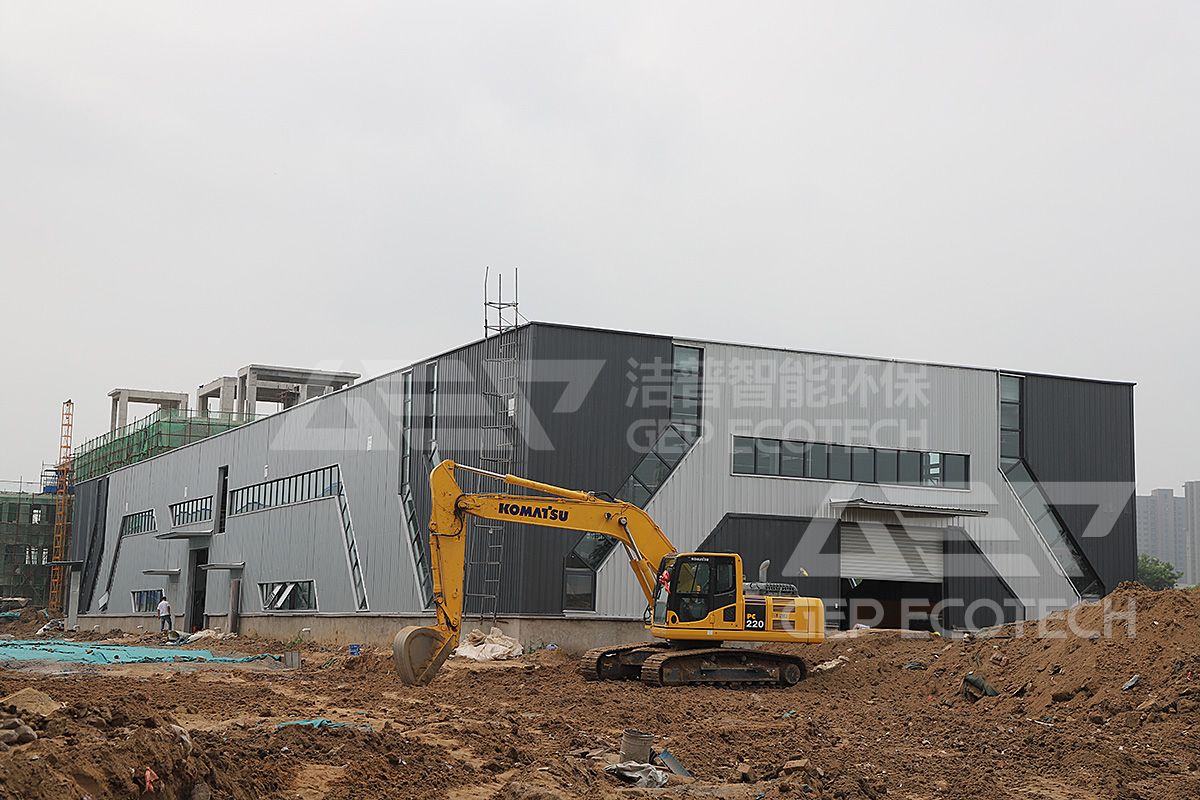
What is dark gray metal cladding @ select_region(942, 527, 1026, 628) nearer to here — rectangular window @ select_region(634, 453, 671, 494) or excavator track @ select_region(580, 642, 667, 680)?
rectangular window @ select_region(634, 453, 671, 494)

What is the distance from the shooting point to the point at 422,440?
34.7 m

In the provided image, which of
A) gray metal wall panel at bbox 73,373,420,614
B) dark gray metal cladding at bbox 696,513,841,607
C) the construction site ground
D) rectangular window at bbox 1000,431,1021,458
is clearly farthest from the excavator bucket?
rectangular window at bbox 1000,431,1021,458

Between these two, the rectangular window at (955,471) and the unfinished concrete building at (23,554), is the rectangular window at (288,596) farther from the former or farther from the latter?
the unfinished concrete building at (23,554)

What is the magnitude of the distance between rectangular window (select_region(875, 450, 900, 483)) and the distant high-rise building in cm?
10213

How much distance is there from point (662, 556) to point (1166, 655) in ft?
31.7

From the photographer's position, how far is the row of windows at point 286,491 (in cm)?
4016

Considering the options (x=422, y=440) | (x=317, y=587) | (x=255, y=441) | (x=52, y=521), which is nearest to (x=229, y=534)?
(x=255, y=441)

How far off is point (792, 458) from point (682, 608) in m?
11.2

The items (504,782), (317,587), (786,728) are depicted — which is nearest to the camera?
(504,782)

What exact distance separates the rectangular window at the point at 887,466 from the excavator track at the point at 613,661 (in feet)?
42.0

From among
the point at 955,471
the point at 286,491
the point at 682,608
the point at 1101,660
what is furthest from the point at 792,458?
the point at 286,491

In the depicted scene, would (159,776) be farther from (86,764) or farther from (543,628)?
(543,628)

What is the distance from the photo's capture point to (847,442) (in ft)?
114

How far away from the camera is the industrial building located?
1236 inches
